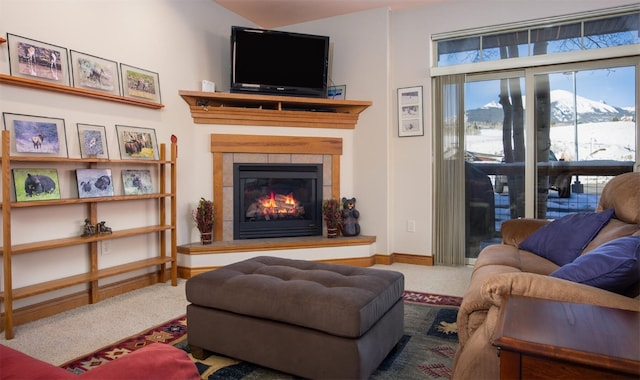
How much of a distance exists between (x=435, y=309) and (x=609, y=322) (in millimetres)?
1975

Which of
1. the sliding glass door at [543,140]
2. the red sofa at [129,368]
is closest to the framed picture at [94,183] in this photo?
the red sofa at [129,368]

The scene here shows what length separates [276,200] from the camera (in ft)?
14.9

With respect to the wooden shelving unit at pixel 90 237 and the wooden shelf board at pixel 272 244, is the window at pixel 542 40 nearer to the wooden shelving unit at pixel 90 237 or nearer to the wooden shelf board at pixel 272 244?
the wooden shelf board at pixel 272 244

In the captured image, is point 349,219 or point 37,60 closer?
point 37,60

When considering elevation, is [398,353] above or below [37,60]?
below

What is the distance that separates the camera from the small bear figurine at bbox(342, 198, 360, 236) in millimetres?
4477

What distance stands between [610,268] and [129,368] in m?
1.46

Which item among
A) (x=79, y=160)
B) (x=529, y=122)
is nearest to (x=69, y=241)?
(x=79, y=160)

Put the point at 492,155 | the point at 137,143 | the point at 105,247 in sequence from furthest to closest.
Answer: the point at 492,155
the point at 137,143
the point at 105,247

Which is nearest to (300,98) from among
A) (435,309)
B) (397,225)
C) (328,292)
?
(397,225)

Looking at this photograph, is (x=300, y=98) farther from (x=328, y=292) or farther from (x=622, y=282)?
(x=622, y=282)

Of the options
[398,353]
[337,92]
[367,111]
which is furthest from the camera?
[337,92]

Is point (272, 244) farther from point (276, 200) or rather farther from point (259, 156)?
point (259, 156)

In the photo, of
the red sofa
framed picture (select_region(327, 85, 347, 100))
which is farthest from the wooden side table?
framed picture (select_region(327, 85, 347, 100))
